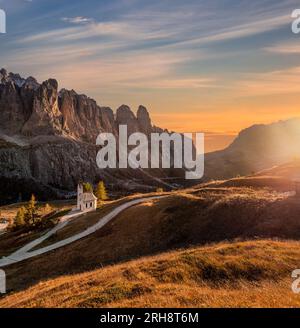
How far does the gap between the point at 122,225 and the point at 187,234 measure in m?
13.1

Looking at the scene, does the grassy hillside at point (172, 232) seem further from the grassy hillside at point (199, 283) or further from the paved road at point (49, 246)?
the grassy hillside at point (199, 283)

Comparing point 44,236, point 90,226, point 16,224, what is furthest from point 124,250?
point 16,224

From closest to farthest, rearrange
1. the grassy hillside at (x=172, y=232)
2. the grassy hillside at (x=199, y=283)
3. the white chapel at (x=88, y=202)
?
1. the grassy hillside at (x=199, y=283)
2. the grassy hillside at (x=172, y=232)
3. the white chapel at (x=88, y=202)

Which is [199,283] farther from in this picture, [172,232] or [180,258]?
[172,232]

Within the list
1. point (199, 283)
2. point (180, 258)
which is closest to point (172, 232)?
point (180, 258)

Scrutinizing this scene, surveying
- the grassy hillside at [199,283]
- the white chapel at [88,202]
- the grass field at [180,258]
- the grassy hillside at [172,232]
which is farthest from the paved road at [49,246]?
the grassy hillside at [199,283]

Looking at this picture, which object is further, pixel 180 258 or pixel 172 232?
pixel 172 232

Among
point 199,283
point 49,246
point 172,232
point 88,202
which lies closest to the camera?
point 199,283

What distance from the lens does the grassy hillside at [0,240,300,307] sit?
19.8 meters

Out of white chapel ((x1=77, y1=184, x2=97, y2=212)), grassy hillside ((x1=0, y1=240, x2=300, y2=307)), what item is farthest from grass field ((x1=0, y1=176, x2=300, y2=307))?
white chapel ((x1=77, y1=184, x2=97, y2=212))

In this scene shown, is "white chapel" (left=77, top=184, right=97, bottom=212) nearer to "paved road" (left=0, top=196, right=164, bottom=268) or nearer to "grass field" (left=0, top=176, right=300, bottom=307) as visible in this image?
"grass field" (left=0, top=176, right=300, bottom=307)

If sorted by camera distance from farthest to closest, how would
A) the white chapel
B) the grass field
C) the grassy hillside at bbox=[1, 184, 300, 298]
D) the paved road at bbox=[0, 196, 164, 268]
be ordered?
the white chapel < the paved road at bbox=[0, 196, 164, 268] < the grassy hillside at bbox=[1, 184, 300, 298] < the grass field

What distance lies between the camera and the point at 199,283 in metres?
24.4

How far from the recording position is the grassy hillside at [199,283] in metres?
19.8
